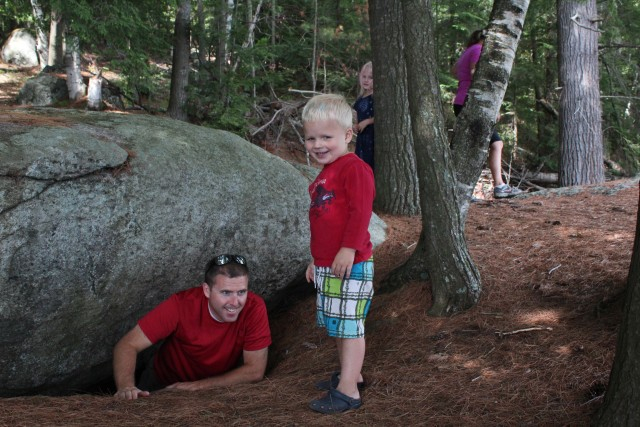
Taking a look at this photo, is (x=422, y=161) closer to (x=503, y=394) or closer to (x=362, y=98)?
(x=503, y=394)

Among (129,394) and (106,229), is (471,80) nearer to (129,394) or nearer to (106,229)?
(106,229)

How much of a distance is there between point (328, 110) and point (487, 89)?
1768mm

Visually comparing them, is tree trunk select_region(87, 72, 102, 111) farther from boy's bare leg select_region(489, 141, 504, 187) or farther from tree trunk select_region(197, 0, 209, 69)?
boy's bare leg select_region(489, 141, 504, 187)

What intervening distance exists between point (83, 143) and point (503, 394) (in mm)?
3477

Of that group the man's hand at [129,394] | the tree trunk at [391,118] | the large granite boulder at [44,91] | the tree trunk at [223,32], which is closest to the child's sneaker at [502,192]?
the tree trunk at [391,118]

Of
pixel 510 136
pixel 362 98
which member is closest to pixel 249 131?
pixel 362 98

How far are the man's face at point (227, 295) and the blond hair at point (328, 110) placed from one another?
1298mm

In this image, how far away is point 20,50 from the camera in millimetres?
21219

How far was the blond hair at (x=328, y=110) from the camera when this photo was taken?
122 inches

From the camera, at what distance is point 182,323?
402 cm

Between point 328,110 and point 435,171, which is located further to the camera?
point 435,171

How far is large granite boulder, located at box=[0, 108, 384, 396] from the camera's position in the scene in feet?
12.5

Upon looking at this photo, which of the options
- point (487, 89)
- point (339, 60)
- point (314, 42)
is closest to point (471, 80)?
point (487, 89)

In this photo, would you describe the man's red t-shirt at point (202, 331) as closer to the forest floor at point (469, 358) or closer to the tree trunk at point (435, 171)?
the forest floor at point (469, 358)
